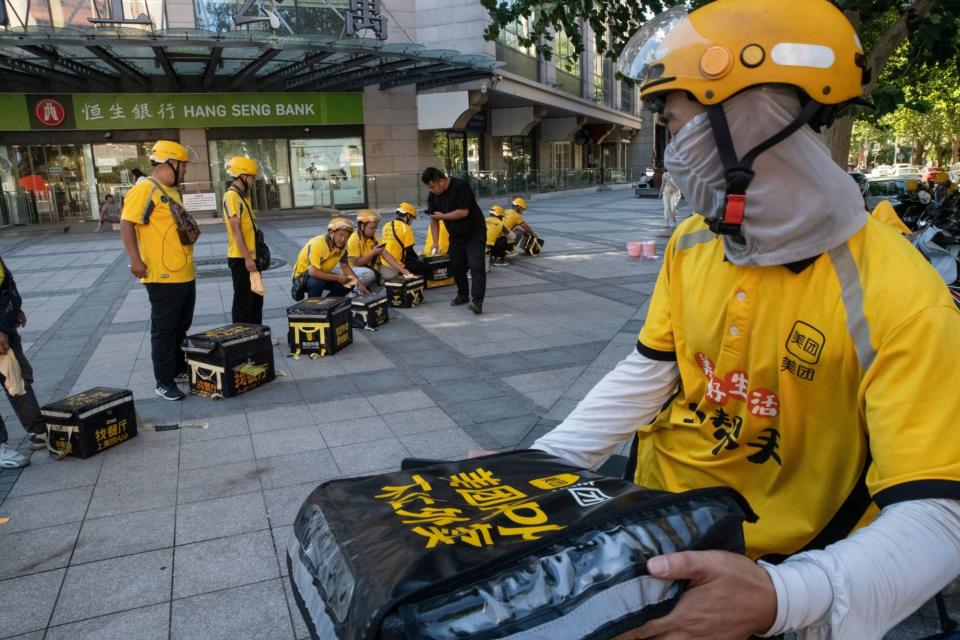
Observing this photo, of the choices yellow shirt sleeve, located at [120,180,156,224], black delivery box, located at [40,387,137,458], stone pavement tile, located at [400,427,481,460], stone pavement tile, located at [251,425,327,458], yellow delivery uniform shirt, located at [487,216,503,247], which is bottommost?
stone pavement tile, located at [400,427,481,460]

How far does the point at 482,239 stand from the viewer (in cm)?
904

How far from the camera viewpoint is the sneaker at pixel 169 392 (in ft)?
19.1

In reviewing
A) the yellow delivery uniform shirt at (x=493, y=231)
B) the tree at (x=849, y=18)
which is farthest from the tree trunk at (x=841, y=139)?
the yellow delivery uniform shirt at (x=493, y=231)

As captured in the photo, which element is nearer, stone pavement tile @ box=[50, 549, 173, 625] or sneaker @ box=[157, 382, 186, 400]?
stone pavement tile @ box=[50, 549, 173, 625]

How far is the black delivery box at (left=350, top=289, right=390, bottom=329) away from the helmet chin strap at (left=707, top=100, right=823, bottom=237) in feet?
23.1

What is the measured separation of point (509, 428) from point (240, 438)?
195cm

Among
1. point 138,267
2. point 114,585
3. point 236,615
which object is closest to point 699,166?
point 236,615

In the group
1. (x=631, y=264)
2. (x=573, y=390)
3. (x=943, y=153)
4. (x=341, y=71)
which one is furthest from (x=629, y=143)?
(x=573, y=390)

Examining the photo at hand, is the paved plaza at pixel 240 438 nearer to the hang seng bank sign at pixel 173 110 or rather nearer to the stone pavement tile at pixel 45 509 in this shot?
the stone pavement tile at pixel 45 509

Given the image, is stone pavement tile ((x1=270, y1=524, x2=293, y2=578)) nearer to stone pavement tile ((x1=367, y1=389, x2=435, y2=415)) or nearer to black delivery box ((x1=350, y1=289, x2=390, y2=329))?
stone pavement tile ((x1=367, y1=389, x2=435, y2=415))

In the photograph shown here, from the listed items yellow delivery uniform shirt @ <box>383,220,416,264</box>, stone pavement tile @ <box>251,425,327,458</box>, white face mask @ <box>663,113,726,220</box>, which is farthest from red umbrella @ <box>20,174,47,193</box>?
white face mask @ <box>663,113,726,220</box>

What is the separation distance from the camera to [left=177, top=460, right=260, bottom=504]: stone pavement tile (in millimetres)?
4086

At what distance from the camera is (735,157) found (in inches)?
50.1

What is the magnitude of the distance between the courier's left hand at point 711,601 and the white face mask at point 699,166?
66cm
